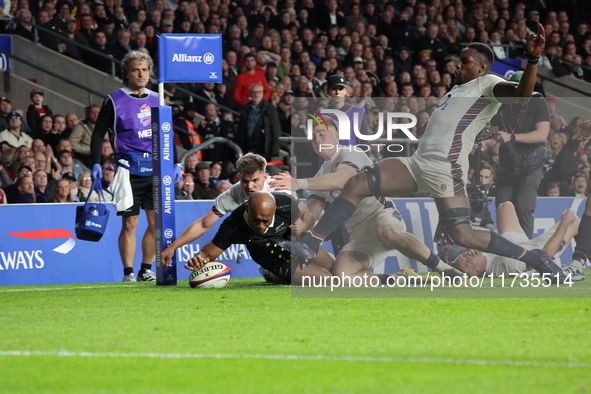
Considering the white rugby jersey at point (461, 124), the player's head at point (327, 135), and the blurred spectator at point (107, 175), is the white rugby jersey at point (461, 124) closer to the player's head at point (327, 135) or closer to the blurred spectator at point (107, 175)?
the player's head at point (327, 135)

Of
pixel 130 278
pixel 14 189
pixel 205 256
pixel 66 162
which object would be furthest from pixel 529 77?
pixel 66 162

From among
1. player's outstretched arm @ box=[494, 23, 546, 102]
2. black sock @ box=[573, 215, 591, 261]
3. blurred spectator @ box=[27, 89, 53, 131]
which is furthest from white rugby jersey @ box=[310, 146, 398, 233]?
blurred spectator @ box=[27, 89, 53, 131]

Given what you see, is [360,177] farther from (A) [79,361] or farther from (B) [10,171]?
(B) [10,171]

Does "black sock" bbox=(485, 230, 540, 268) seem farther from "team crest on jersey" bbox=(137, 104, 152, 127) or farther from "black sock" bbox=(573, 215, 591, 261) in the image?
"team crest on jersey" bbox=(137, 104, 152, 127)

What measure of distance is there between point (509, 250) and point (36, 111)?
832 centimetres

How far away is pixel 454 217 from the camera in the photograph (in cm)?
827

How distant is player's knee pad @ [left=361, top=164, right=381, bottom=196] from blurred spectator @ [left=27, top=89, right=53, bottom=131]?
23.3 feet

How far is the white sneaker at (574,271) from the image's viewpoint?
28.2 feet

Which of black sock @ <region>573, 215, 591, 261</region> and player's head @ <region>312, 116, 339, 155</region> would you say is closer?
player's head @ <region>312, 116, 339, 155</region>

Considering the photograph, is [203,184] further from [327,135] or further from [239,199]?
[327,135]

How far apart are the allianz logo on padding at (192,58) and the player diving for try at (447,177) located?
2.26 m

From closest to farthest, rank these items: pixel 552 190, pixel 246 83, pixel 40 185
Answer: pixel 552 190 → pixel 40 185 → pixel 246 83

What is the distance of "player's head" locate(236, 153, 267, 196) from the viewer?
8766mm

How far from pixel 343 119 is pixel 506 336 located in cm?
328
